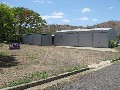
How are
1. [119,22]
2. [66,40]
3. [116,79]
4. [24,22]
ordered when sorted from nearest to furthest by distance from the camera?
[116,79] < [66,40] < [24,22] < [119,22]

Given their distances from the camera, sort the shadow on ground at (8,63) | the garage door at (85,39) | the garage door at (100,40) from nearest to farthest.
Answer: the shadow on ground at (8,63) → the garage door at (100,40) → the garage door at (85,39)

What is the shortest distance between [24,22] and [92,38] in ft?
63.4

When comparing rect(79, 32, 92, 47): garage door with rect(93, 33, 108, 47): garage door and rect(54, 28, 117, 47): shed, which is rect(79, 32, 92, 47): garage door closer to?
rect(54, 28, 117, 47): shed

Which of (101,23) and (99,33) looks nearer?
(99,33)

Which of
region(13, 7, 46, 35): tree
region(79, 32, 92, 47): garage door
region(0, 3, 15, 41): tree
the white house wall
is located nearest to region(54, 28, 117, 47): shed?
region(79, 32, 92, 47): garage door

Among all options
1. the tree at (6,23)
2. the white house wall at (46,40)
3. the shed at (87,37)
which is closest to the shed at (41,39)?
the white house wall at (46,40)

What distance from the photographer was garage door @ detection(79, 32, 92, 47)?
4506cm

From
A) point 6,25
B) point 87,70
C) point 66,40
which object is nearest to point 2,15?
point 6,25

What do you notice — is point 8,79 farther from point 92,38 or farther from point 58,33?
point 58,33

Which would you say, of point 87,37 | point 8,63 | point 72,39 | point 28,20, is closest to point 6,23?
point 8,63

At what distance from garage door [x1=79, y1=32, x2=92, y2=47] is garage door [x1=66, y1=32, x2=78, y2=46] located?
0.90m

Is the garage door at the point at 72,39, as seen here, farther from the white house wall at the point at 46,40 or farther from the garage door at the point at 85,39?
the white house wall at the point at 46,40

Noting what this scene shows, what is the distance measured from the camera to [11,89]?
1090 centimetres

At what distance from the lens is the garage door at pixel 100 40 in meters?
42.6
